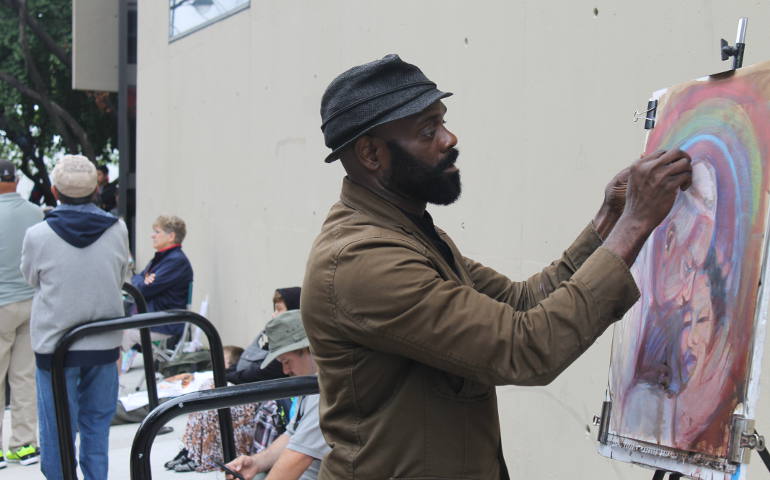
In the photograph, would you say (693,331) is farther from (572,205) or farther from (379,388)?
(572,205)

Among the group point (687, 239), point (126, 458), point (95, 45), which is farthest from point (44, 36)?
point (687, 239)

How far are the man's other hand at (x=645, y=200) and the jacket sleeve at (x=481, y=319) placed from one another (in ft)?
0.18

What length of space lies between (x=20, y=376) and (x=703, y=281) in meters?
4.90

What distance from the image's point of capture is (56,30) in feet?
60.2

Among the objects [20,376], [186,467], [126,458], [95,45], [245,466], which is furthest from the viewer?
[95,45]

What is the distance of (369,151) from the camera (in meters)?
2.09

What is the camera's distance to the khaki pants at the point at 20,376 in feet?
18.7

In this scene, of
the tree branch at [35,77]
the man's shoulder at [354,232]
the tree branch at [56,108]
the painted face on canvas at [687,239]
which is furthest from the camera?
the tree branch at [56,108]

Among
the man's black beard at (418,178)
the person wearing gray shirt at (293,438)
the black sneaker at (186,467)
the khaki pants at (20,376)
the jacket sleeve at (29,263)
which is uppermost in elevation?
the man's black beard at (418,178)

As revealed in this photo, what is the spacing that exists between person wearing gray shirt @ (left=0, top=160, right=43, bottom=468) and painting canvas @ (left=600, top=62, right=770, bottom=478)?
14.5 feet

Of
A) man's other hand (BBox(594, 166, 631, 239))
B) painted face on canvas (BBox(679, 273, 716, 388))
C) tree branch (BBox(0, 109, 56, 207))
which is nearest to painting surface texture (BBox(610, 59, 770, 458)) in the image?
painted face on canvas (BBox(679, 273, 716, 388))

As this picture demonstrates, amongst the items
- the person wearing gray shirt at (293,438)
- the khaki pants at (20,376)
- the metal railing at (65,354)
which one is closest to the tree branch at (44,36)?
the khaki pants at (20,376)

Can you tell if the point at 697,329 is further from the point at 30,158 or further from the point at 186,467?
the point at 30,158

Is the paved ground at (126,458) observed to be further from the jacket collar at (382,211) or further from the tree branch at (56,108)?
the tree branch at (56,108)
